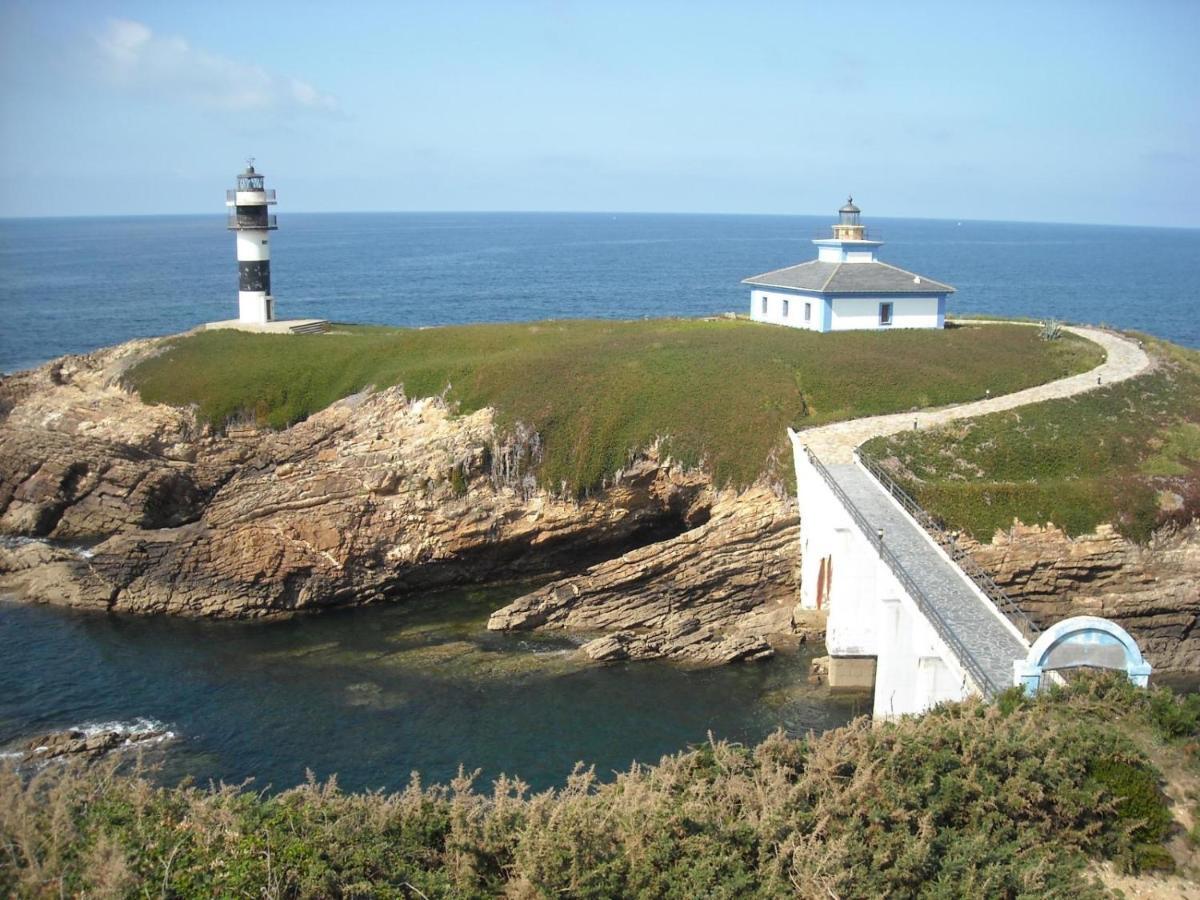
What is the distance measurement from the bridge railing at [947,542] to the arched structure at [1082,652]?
3.76 m

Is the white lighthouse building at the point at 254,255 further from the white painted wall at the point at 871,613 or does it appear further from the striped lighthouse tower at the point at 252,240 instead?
the white painted wall at the point at 871,613

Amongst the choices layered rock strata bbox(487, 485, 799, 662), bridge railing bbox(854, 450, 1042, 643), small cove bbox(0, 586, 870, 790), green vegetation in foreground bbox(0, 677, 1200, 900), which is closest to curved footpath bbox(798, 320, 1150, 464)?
bridge railing bbox(854, 450, 1042, 643)

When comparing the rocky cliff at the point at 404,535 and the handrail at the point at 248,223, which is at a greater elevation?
the handrail at the point at 248,223

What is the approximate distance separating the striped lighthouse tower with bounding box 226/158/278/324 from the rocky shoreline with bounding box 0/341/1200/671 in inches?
597

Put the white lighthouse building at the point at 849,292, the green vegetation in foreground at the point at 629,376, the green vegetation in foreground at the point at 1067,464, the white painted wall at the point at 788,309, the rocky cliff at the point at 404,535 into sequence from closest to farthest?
the green vegetation in foreground at the point at 1067,464
the rocky cliff at the point at 404,535
the green vegetation in foreground at the point at 629,376
the white lighthouse building at the point at 849,292
the white painted wall at the point at 788,309

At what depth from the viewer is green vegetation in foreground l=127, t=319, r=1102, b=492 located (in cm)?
3244

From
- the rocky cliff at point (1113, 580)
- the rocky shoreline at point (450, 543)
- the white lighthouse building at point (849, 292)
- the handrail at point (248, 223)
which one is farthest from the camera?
the handrail at point (248, 223)

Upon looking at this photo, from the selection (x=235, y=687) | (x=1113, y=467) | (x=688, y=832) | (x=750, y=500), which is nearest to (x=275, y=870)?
(x=688, y=832)

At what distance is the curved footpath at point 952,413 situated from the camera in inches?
1225

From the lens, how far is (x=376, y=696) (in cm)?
2531

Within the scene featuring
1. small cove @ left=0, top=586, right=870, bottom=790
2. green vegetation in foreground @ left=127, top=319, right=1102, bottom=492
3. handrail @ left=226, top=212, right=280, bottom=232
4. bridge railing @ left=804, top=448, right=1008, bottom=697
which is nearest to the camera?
bridge railing @ left=804, top=448, right=1008, bottom=697

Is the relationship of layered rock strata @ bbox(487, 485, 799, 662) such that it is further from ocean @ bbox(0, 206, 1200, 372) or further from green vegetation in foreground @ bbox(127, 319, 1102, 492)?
ocean @ bbox(0, 206, 1200, 372)

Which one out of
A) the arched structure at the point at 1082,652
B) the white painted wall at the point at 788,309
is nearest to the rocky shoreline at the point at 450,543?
the arched structure at the point at 1082,652

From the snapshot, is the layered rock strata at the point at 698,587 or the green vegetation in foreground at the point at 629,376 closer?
the layered rock strata at the point at 698,587
